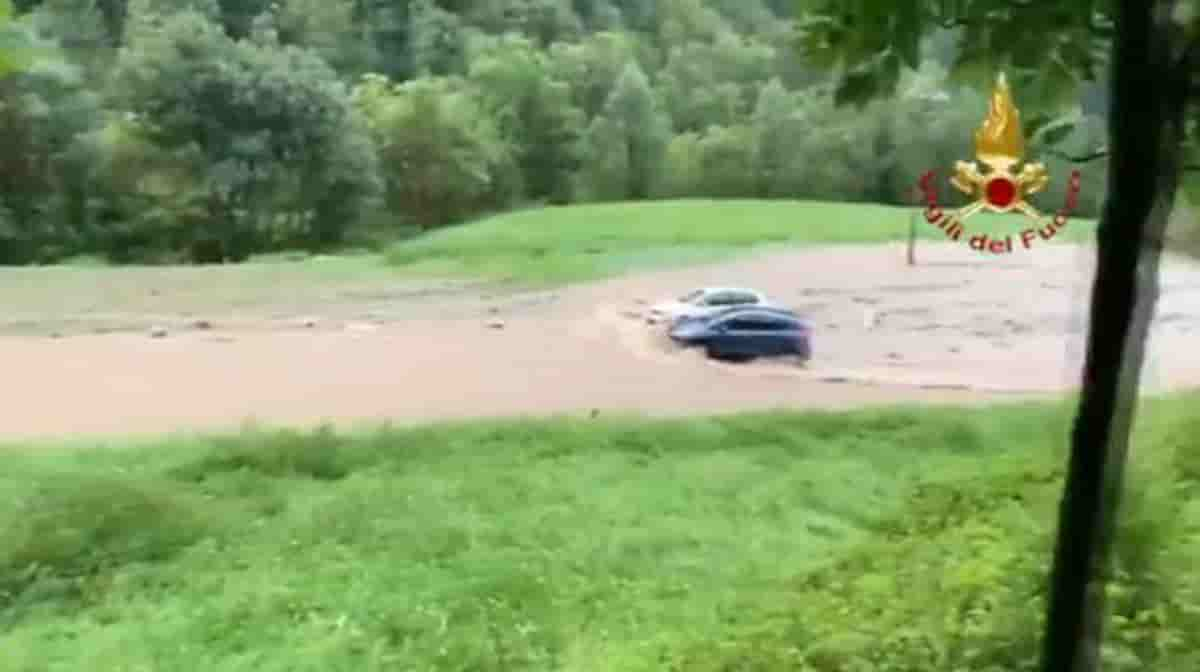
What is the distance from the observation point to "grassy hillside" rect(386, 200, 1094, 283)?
3.83 feet

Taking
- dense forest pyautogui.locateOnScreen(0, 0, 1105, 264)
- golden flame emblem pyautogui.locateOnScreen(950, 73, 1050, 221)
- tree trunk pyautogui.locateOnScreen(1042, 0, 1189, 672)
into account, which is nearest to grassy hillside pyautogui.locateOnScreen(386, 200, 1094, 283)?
dense forest pyautogui.locateOnScreen(0, 0, 1105, 264)

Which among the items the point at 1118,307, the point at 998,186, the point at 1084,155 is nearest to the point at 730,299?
the point at 998,186

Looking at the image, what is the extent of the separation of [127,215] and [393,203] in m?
0.19

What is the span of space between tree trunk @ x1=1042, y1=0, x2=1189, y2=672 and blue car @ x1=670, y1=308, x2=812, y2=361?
28.9 inches

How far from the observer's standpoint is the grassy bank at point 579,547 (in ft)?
2.64

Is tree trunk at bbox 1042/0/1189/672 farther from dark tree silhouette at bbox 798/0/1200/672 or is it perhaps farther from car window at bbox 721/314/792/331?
car window at bbox 721/314/792/331

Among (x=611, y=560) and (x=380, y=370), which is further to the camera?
(x=380, y=370)

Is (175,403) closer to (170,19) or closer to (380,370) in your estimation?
(380,370)

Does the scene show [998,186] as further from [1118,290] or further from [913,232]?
[1118,290]

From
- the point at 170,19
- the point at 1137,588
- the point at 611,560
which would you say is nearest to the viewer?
the point at 1137,588

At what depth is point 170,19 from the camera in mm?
1084

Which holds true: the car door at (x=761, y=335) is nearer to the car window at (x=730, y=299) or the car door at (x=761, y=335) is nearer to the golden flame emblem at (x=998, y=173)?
the car window at (x=730, y=299)

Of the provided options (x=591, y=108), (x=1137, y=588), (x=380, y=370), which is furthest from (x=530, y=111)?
(x=1137, y=588)

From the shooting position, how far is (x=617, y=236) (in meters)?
1.18
